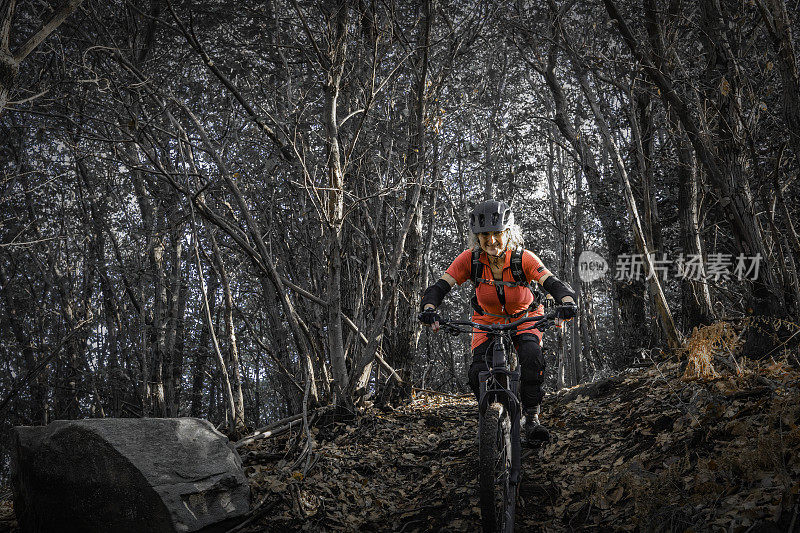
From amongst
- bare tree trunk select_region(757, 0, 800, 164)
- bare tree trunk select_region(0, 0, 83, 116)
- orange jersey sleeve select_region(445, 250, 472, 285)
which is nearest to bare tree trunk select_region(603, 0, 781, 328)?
bare tree trunk select_region(757, 0, 800, 164)

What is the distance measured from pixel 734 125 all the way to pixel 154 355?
891cm

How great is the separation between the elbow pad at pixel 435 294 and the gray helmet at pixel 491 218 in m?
0.54

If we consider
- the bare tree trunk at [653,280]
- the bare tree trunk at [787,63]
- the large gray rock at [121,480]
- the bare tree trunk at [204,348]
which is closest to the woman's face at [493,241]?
the bare tree trunk at [787,63]

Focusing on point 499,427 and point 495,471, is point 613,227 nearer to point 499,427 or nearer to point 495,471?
point 499,427

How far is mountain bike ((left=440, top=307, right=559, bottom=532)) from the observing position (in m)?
3.65

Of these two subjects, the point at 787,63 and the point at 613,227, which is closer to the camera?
the point at 787,63

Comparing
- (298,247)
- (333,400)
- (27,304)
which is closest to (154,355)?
(298,247)

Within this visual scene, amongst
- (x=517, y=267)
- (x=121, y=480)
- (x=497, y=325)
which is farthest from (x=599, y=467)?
(x=121, y=480)

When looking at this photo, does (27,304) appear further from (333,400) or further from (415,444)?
(415,444)

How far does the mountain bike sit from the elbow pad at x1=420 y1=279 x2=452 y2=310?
0.39 m

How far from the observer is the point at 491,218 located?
4.66m

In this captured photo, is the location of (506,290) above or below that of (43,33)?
below

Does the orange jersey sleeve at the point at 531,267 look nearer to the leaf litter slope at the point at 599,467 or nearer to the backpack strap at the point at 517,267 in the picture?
the backpack strap at the point at 517,267

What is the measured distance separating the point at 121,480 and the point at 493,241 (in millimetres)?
3398
